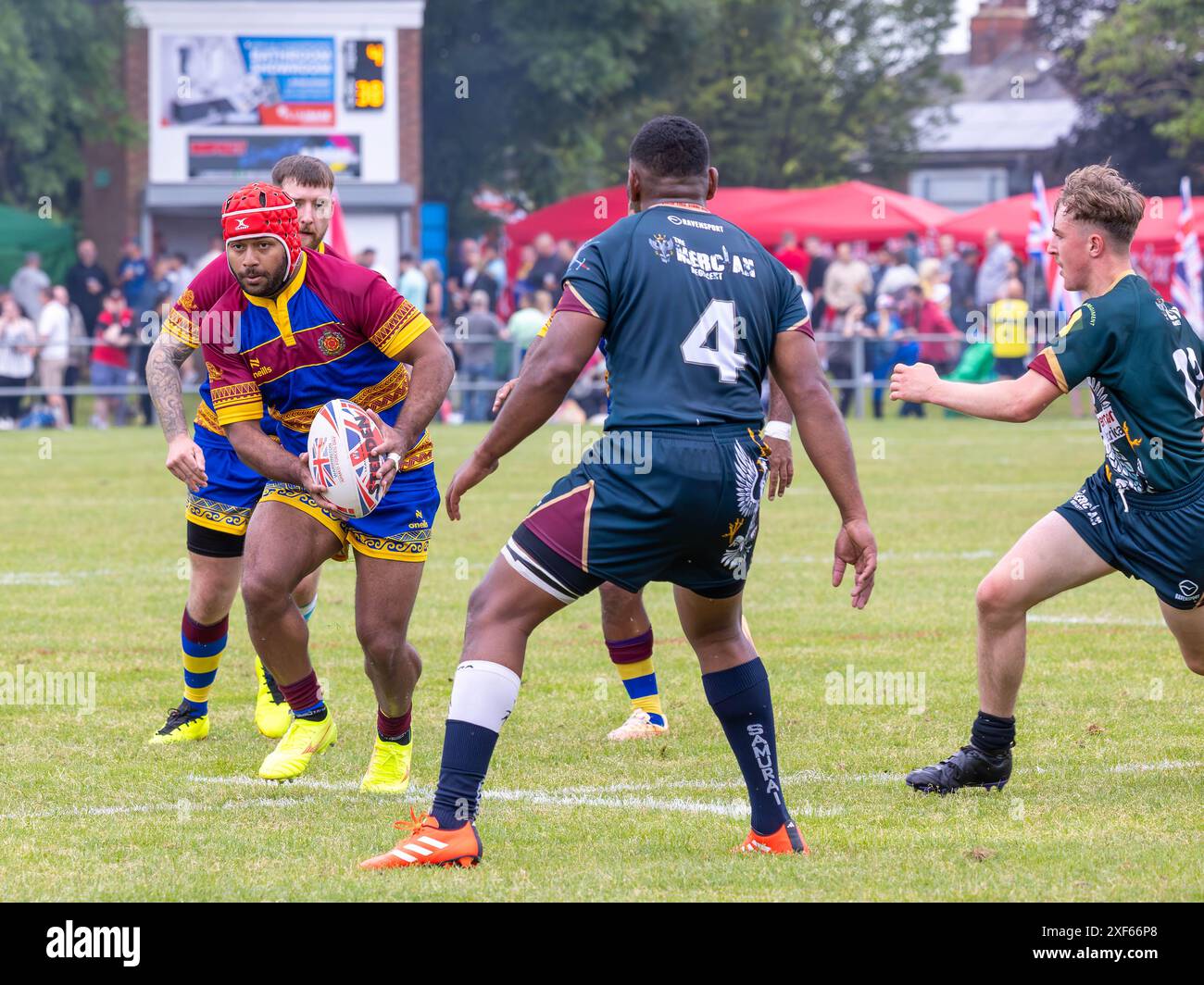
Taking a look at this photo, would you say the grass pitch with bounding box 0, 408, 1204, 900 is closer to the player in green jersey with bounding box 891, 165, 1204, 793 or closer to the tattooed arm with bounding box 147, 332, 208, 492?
the player in green jersey with bounding box 891, 165, 1204, 793

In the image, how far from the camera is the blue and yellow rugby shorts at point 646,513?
16.7 feet

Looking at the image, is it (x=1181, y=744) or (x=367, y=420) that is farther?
(x=1181, y=744)

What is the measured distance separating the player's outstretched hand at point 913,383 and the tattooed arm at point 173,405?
8.13 feet

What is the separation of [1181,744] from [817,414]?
8.63ft

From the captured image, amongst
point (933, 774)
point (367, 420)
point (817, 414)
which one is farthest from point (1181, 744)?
point (367, 420)

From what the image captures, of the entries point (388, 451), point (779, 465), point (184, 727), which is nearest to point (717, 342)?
point (779, 465)

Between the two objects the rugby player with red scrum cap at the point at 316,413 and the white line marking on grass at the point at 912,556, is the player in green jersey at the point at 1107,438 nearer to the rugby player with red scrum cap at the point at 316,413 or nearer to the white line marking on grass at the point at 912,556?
the rugby player with red scrum cap at the point at 316,413

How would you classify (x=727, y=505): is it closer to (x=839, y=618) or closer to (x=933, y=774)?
(x=933, y=774)

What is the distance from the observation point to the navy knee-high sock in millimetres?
5387

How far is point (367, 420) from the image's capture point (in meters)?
6.16

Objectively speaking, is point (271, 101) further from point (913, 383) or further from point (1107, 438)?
point (913, 383)

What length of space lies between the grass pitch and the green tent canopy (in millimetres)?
18469

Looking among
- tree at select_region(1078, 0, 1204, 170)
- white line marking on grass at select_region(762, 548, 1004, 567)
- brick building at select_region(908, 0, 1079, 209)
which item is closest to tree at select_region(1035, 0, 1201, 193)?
tree at select_region(1078, 0, 1204, 170)

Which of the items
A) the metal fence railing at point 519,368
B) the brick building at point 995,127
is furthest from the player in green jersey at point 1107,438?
the brick building at point 995,127
